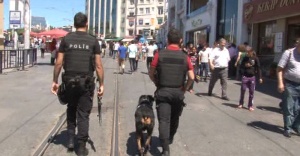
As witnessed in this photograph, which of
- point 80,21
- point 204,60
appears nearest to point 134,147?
point 80,21

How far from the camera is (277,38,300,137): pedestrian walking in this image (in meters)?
7.51

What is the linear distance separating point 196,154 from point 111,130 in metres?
1.92

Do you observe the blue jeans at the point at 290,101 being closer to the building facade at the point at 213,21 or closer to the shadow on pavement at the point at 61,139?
the shadow on pavement at the point at 61,139

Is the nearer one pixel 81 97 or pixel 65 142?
pixel 81 97

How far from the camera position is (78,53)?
19.1 ft

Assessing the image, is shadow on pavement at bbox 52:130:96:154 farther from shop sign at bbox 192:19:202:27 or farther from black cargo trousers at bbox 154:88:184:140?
shop sign at bbox 192:19:202:27

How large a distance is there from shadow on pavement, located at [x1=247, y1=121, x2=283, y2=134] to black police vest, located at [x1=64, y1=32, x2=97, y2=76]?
13.1 ft

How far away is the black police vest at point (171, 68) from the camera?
5.76 meters

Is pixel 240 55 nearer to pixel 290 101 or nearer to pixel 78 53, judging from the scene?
pixel 290 101

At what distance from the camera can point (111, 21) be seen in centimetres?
13188

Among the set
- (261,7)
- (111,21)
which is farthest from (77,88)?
(111,21)

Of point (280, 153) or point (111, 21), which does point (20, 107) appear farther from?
point (111, 21)

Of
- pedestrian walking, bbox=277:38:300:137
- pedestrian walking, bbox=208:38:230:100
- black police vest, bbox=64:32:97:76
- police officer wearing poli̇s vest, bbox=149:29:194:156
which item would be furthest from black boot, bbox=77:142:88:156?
pedestrian walking, bbox=208:38:230:100

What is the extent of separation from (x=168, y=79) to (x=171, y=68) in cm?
15
